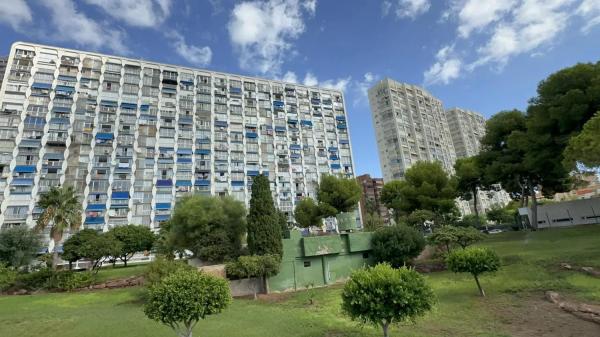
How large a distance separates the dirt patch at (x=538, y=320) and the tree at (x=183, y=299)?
1195 cm

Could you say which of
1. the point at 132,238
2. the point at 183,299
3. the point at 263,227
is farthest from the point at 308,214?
the point at 183,299

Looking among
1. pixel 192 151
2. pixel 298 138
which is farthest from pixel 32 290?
pixel 298 138

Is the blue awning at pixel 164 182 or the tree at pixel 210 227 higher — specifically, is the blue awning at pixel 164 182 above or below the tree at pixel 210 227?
above

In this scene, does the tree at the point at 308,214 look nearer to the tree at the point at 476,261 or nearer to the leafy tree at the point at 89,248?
the leafy tree at the point at 89,248

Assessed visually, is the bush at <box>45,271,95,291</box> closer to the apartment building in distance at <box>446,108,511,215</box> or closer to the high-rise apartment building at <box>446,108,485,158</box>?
the apartment building in distance at <box>446,108,511,215</box>

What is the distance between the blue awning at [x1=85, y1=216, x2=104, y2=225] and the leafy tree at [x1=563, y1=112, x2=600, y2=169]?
68031 millimetres

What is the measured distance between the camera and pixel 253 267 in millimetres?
23234

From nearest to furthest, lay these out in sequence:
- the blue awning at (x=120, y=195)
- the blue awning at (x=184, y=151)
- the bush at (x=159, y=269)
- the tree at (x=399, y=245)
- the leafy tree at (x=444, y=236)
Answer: the bush at (x=159, y=269)
the leafy tree at (x=444, y=236)
the tree at (x=399, y=245)
the blue awning at (x=120, y=195)
the blue awning at (x=184, y=151)

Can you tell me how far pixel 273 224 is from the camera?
26.1 meters

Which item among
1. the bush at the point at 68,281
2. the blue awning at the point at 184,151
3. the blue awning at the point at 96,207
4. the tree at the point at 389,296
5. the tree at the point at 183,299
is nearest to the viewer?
the tree at the point at 183,299

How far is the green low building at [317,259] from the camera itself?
26.2 m

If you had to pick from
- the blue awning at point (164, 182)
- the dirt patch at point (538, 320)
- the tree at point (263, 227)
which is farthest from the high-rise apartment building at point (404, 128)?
the dirt patch at point (538, 320)

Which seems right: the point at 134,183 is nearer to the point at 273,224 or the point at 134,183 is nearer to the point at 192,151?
the point at 192,151

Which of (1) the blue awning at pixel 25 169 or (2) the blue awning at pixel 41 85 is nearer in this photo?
(1) the blue awning at pixel 25 169
